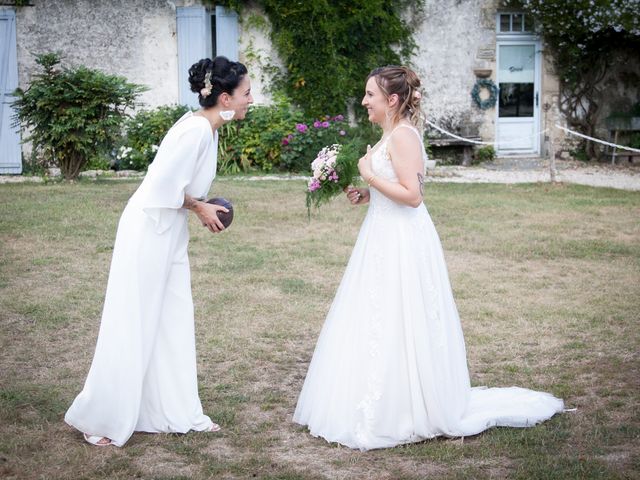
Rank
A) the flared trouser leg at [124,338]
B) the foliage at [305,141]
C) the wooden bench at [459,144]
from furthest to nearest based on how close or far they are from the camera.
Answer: the wooden bench at [459,144], the foliage at [305,141], the flared trouser leg at [124,338]

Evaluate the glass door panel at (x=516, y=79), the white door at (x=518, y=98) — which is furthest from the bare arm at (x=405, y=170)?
the glass door panel at (x=516, y=79)

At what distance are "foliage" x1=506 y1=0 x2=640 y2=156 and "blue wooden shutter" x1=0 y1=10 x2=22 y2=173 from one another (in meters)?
9.94

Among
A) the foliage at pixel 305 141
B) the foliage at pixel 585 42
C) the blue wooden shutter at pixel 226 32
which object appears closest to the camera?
the foliage at pixel 305 141

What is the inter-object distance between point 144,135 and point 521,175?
23.1ft

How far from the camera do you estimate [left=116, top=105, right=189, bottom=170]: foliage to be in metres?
15.9

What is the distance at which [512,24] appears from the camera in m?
18.1

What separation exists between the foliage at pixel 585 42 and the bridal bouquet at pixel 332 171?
14.2 m

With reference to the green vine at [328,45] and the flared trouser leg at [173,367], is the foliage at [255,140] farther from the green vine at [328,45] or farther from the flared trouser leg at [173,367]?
the flared trouser leg at [173,367]

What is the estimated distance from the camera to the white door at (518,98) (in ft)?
59.9

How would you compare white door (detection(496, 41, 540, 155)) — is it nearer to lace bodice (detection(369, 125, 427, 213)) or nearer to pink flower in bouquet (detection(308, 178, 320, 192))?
pink flower in bouquet (detection(308, 178, 320, 192))

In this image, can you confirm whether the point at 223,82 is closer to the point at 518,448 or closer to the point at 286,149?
the point at 518,448

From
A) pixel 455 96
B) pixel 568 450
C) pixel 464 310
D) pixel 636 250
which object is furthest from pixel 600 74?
pixel 568 450

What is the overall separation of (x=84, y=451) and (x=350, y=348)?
1373 millimetres

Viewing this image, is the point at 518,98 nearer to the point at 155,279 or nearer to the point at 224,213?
the point at 224,213
